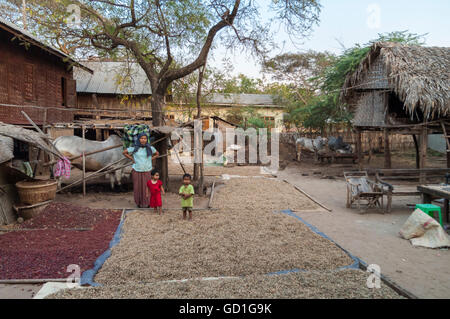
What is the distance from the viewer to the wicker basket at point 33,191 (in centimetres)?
565

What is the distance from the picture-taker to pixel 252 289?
123 inches

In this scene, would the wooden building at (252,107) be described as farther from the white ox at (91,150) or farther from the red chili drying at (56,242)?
the red chili drying at (56,242)

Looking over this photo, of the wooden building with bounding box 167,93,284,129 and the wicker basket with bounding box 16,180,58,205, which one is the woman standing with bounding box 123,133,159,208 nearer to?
the wicker basket with bounding box 16,180,58,205

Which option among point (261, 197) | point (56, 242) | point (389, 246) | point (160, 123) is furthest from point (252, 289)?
point (160, 123)

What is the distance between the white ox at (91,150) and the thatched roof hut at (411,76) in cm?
867

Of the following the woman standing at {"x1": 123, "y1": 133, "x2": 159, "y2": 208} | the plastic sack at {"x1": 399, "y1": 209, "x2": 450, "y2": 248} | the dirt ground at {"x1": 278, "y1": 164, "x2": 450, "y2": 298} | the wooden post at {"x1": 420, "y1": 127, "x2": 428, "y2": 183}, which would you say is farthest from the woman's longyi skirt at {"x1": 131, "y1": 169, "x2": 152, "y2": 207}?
the wooden post at {"x1": 420, "y1": 127, "x2": 428, "y2": 183}

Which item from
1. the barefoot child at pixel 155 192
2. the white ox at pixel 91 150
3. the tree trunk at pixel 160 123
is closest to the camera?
the barefoot child at pixel 155 192

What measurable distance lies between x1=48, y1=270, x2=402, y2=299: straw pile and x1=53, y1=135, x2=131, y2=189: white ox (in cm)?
617

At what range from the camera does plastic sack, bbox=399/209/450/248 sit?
4668 millimetres

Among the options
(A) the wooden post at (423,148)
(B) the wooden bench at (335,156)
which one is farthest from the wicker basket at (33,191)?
(B) the wooden bench at (335,156)

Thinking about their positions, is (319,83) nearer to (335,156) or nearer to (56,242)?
(335,156)
